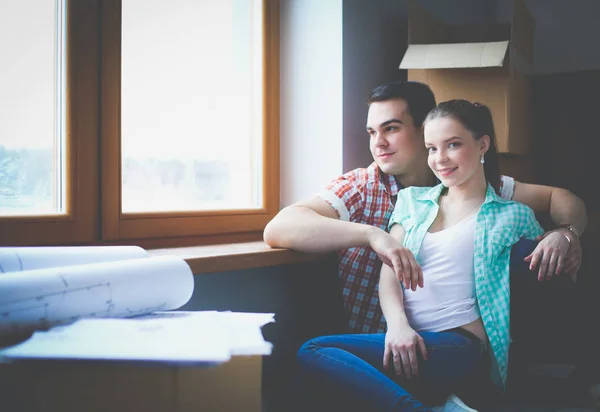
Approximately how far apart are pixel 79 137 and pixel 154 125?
25 cm

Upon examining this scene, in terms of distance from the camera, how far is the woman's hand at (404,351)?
3.76ft

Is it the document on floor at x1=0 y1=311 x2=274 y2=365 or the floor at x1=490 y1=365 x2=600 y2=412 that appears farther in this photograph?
the floor at x1=490 y1=365 x2=600 y2=412

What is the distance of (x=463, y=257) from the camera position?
1275mm

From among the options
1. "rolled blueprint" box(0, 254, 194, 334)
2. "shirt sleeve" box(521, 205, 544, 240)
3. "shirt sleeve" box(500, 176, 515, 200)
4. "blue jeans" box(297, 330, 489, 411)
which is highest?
"shirt sleeve" box(500, 176, 515, 200)

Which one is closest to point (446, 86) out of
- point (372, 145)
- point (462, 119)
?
point (372, 145)

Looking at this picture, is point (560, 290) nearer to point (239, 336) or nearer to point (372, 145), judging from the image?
point (372, 145)

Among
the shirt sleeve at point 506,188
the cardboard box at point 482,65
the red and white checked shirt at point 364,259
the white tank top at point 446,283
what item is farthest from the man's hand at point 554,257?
the cardboard box at point 482,65

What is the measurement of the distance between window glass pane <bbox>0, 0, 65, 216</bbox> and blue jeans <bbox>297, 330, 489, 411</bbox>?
0.71 metres

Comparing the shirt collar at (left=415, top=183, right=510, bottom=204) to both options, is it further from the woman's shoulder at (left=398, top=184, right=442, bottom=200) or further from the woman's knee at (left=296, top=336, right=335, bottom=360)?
the woman's knee at (left=296, top=336, right=335, bottom=360)

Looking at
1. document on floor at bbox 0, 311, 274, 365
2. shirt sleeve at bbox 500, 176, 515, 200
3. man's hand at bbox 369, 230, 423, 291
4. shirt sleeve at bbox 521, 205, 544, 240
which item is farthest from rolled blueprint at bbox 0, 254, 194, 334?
shirt sleeve at bbox 500, 176, 515, 200

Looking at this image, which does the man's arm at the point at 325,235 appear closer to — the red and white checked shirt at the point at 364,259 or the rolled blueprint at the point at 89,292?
the red and white checked shirt at the point at 364,259

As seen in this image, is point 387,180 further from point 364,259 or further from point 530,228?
point 530,228

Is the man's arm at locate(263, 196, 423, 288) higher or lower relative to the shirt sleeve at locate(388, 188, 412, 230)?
lower

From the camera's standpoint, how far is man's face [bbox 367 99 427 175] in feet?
5.18
